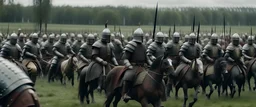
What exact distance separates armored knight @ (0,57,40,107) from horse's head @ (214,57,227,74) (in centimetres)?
1325

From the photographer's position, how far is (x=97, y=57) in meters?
16.0

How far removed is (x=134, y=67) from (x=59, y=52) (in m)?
10.9

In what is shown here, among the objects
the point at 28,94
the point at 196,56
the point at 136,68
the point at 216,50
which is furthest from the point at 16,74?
the point at 216,50

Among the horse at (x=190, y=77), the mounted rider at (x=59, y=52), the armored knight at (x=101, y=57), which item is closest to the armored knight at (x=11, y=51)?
the armored knight at (x=101, y=57)

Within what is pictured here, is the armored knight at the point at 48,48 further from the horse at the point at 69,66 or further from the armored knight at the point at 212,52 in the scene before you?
the armored knight at the point at 212,52

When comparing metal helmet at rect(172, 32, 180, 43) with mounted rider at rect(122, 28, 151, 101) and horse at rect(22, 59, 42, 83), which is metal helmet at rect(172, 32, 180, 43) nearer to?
horse at rect(22, 59, 42, 83)

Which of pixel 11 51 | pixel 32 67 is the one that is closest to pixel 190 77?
pixel 32 67

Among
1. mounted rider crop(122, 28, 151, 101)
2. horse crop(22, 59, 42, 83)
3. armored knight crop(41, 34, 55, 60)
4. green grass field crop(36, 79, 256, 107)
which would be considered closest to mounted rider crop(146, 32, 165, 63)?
mounted rider crop(122, 28, 151, 101)

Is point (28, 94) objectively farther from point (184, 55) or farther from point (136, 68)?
point (184, 55)

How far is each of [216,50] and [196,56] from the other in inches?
91.7

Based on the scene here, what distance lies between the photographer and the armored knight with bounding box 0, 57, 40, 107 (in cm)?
591

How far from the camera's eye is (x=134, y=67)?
13703mm

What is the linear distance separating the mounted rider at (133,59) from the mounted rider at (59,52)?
31.5 feet

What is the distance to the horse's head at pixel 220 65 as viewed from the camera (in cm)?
1883
